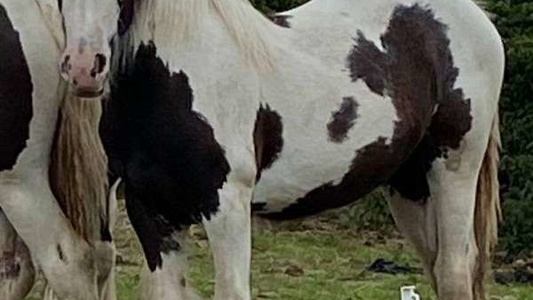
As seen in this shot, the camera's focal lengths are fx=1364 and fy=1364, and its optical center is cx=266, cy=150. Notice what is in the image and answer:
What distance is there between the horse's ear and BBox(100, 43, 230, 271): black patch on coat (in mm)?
82

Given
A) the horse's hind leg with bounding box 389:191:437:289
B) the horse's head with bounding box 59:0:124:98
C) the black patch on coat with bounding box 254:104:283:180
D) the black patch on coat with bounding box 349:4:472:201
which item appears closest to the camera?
the horse's head with bounding box 59:0:124:98

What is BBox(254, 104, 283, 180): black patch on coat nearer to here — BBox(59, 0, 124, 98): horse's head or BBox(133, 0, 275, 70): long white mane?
BBox(133, 0, 275, 70): long white mane

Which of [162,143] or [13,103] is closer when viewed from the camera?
[162,143]

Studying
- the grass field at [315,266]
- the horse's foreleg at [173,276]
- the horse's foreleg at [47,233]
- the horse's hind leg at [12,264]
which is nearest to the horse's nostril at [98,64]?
the horse's foreleg at [173,276]

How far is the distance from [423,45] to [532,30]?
14.6ft

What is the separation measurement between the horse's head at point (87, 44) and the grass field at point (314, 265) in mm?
→ 2391

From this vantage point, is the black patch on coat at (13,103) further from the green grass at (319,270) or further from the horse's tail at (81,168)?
the green grass at (319,270)

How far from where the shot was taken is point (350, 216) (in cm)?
1012

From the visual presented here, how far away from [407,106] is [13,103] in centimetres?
137

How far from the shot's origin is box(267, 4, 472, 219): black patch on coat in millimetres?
4688

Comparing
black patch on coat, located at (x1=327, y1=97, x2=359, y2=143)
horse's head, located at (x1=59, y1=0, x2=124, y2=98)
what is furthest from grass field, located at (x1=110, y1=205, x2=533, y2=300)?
horse's head, located at (x1=59, y1=0, x2=124, y2=98)

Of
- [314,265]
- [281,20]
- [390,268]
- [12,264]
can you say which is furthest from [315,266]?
[281,20]

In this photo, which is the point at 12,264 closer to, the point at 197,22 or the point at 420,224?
the point at 197,22

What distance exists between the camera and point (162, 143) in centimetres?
419
